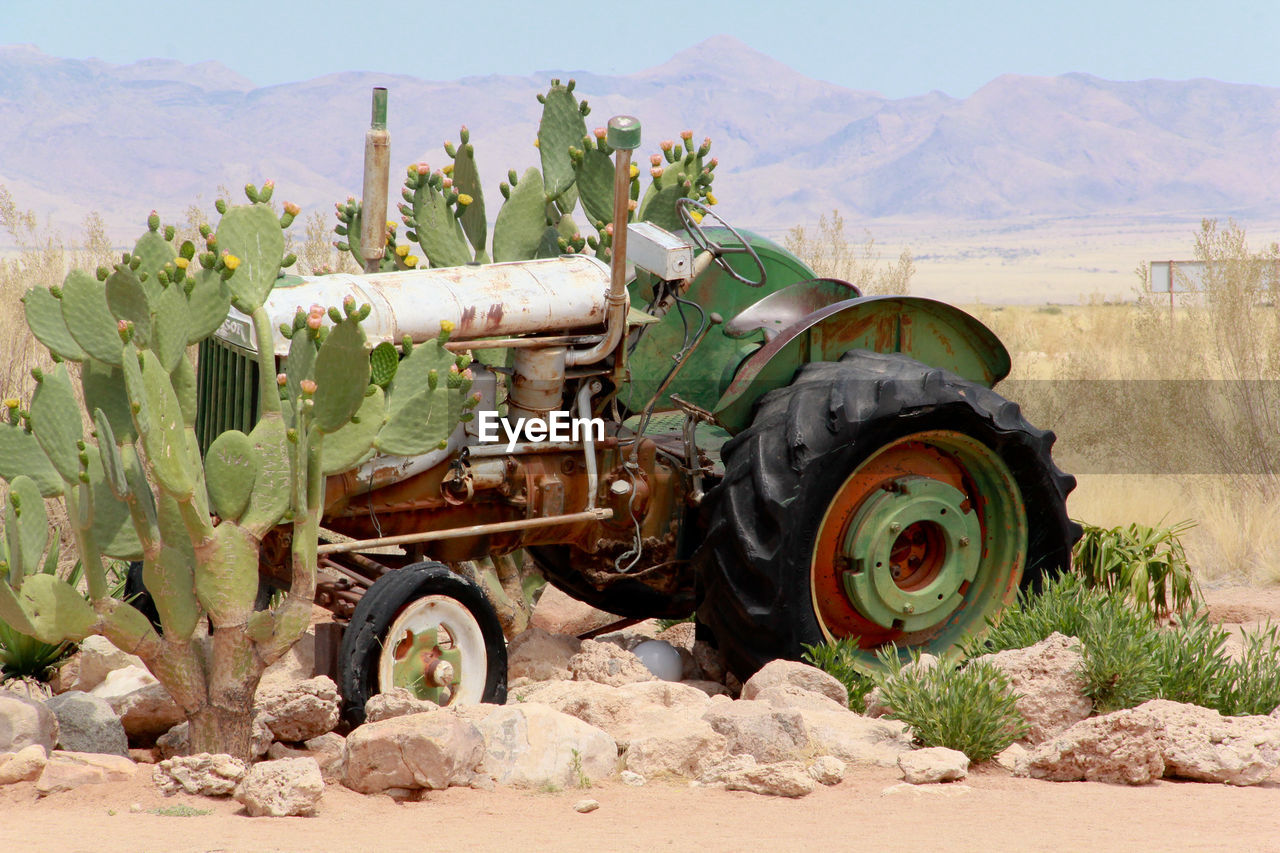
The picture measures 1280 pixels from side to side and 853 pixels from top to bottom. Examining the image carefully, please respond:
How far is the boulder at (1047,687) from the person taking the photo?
415 centimetres

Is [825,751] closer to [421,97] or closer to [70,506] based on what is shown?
[70,506]

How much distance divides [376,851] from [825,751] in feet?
4.68

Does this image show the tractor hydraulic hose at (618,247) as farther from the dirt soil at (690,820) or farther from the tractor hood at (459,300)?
the dirt soil at (690,820)

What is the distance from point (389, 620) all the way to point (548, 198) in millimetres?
2355

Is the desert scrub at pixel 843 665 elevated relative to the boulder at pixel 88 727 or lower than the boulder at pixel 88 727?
elevated

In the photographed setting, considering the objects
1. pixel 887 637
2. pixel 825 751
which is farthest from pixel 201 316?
pixel 887 637

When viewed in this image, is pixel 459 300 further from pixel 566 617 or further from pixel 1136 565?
pixel 1136 565

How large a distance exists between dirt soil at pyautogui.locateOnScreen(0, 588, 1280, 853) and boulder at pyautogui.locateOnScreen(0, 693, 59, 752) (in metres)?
0.29

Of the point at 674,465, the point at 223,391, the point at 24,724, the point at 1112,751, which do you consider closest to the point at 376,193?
the point at 223,391

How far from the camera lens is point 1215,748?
3.69m

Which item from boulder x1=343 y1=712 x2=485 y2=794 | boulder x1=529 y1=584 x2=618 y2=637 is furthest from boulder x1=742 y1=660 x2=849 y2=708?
boulder x1=529 y1=584 x2=618 y2=637

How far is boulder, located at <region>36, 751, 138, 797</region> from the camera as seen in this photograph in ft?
11.7

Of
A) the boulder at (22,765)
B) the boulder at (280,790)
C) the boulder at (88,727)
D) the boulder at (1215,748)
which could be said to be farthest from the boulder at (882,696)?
the boulder at (22,765)

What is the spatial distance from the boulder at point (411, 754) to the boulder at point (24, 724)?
93 centimetres
